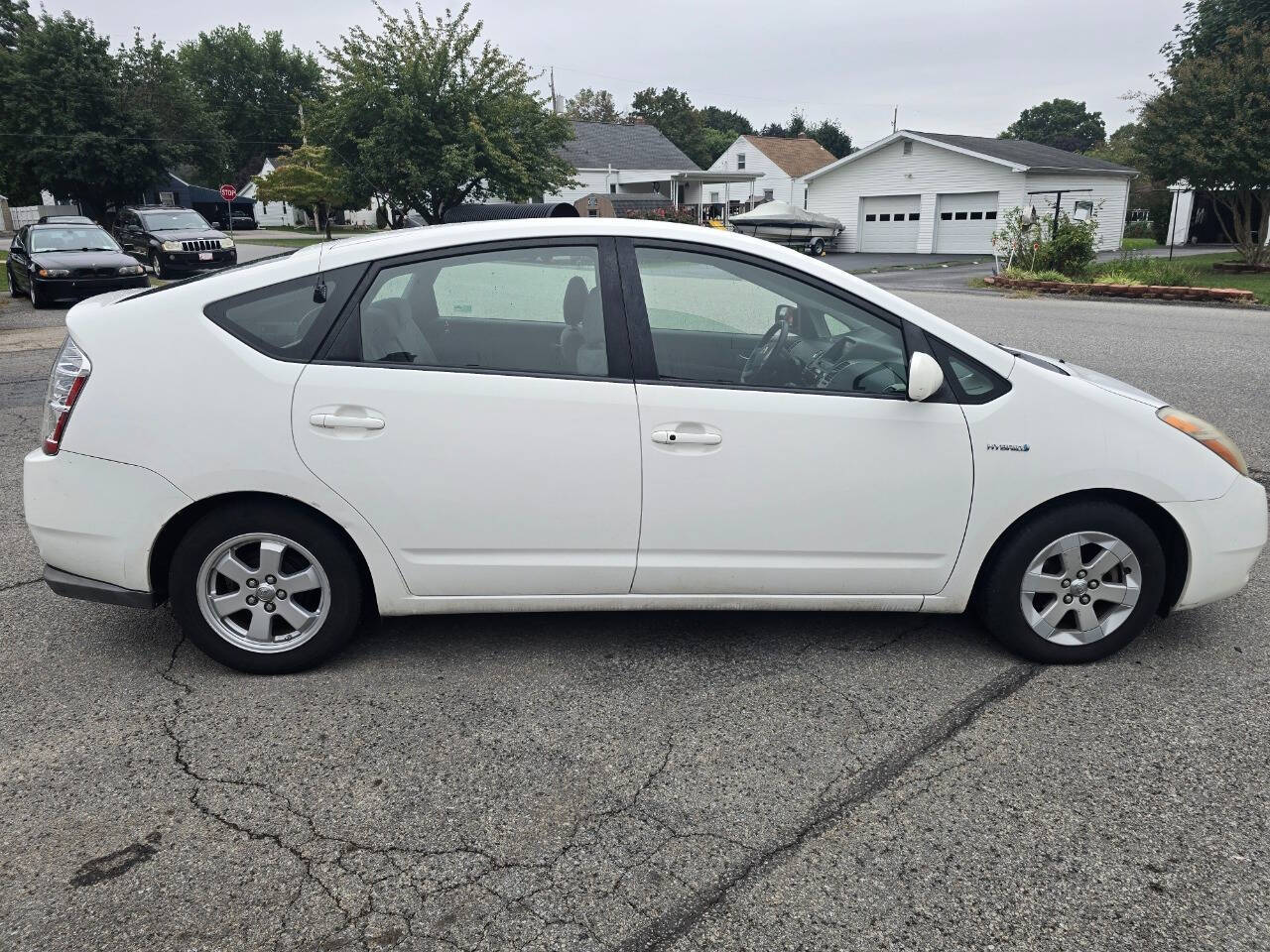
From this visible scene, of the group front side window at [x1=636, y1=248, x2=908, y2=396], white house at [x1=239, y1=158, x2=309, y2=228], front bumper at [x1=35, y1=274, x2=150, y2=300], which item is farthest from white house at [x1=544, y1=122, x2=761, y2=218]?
front side window at [x1=636, y1=248, x2=908, y2=396]

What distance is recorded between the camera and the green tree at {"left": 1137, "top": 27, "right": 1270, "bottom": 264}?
2383 centimetres

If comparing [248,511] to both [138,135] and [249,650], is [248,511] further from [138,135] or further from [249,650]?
[138,135]

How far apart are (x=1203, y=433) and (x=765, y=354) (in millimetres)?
1698

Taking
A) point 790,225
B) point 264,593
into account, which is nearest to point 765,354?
point 264,593

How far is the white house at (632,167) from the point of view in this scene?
57.8 meters

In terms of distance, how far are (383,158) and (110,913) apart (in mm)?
30126

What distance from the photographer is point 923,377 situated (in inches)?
131

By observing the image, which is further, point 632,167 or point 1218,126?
point 632,167

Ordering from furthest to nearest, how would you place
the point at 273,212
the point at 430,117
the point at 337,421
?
the point at 273,212 → the point at 430,117 → the point at 337,421

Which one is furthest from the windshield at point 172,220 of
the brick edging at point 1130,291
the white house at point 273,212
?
the white house at point 273,212

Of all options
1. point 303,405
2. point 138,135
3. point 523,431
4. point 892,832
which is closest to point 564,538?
point 523,431

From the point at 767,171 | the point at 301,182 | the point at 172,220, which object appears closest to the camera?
the point at 172,220

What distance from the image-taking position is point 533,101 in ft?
102

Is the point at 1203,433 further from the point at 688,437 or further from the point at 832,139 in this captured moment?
the point at 832,139
